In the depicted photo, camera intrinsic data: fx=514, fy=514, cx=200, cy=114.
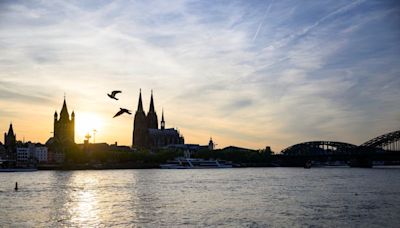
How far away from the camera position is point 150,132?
174m

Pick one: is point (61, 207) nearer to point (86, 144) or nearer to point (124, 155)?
point (124, 155)

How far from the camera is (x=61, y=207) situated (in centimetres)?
3150

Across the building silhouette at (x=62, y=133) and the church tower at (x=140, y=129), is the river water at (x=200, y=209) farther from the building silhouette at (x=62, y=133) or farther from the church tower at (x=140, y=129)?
the church tower at (x=140, y=129)

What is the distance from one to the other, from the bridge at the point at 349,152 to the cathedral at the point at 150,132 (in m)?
39.3

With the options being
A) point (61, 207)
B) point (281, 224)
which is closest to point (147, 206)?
point (61, 207)

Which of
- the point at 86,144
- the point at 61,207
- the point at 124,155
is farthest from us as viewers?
the point at 86,144

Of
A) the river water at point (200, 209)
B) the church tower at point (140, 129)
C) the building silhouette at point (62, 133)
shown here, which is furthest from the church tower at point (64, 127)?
the river water at point (200, 209)

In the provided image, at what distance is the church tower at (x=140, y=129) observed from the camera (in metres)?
169

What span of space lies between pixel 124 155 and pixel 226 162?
2729 centimetres

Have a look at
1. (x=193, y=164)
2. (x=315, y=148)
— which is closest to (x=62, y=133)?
(x=193, y=164)

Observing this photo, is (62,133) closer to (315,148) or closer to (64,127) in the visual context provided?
(64,127)

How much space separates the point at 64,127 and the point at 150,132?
34.4 metres

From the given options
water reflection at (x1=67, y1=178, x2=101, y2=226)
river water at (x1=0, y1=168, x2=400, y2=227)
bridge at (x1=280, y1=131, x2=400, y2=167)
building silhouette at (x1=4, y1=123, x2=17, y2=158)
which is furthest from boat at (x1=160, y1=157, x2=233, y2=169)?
river water at (x1=0, y1=168, x2=400, y2=227)

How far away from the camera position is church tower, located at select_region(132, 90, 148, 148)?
169m
